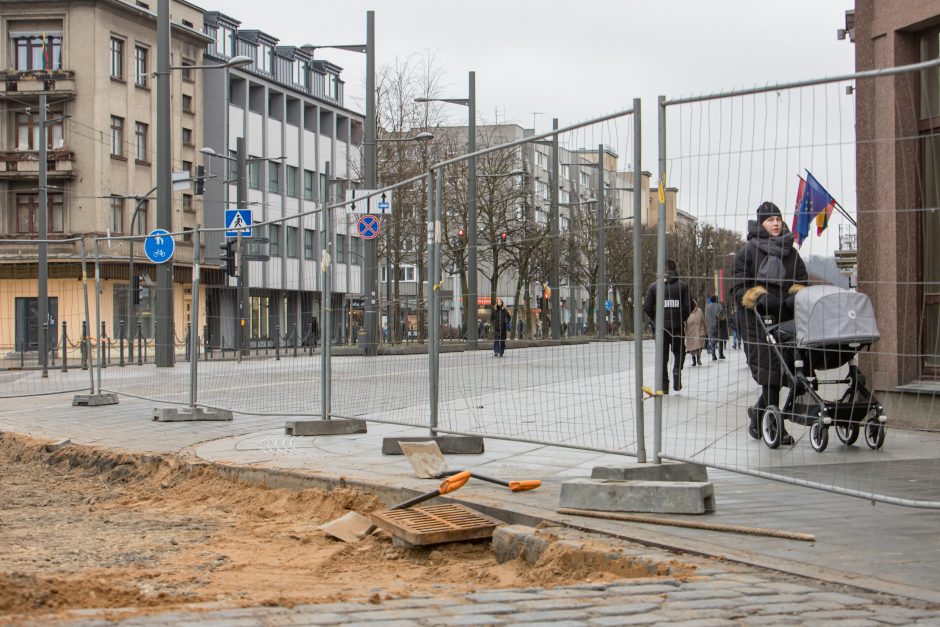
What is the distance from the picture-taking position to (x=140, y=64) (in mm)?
53281

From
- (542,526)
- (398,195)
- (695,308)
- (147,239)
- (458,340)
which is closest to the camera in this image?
(542,526)

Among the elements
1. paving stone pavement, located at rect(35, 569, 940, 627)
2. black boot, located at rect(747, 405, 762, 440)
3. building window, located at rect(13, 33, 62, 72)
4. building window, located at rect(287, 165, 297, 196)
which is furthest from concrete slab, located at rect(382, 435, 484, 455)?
building window, located at rect(287, 165, 297, 196)

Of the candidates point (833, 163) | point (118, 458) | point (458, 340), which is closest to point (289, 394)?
point (118, 458)

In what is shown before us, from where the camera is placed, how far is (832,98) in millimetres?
6223

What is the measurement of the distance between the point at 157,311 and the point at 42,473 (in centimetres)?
619

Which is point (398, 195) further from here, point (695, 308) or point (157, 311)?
point (157, 311)

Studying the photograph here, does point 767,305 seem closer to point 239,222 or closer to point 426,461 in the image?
point 426,461

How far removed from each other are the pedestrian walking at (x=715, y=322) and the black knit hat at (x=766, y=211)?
0.81 metres

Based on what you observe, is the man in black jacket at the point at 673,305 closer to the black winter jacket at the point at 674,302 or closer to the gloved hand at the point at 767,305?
the black winter jacket at the point at 674,302

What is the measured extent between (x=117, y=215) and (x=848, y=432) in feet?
153

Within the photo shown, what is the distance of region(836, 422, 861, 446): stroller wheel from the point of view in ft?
29.0

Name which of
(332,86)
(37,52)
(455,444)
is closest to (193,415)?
(455,444)

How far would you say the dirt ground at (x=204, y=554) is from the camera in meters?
4.70

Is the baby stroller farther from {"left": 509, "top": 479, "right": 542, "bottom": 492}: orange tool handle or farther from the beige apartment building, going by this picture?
the beige apartment building
